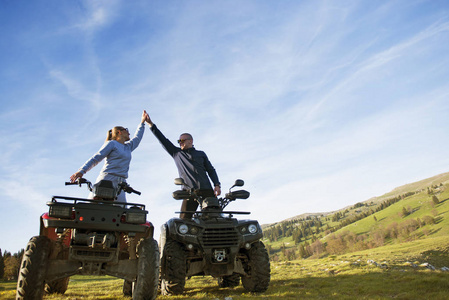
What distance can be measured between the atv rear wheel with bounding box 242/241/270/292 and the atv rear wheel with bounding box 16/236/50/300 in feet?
13.4

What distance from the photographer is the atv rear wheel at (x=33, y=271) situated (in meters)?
4.38

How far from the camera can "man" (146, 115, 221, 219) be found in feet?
27.2

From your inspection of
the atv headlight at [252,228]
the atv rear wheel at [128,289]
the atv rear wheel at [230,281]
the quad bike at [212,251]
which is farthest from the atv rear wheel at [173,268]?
the atv rear wheel at [230,281]

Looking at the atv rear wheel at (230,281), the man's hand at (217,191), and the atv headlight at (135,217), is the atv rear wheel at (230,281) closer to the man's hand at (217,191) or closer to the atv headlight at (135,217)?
the man's hand at (217,191)

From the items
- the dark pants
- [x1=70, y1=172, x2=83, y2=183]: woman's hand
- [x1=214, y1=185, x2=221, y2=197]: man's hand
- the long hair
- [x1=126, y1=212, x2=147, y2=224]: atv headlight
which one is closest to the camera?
[x1=126, y1=212, x2=147, y2=224]: atv headlight

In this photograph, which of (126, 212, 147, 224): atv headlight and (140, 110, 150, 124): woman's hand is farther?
(140, 110, 150, 124): woman's hand

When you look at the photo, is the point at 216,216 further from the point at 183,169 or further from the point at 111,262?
the point at 111,262

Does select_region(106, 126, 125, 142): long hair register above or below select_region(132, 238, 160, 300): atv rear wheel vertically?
above

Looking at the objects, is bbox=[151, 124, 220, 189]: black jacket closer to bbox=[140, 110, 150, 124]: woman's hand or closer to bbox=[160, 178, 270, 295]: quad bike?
bbox=[140, 110, 150, 124]: woman's hand

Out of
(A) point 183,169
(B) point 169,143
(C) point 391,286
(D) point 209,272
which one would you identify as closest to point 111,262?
(D) point 209,272

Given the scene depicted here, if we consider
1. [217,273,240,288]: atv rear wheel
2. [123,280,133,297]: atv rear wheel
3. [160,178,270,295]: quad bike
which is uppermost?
[160,178,270,295]: quad bike

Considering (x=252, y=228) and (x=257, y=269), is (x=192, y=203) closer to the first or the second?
(x=252, y=228)

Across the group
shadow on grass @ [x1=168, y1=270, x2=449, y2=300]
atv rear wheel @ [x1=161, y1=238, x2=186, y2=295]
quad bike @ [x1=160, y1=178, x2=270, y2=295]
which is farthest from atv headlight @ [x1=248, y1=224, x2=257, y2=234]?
atv rear wheel @ [x1=161, y1=238, x2=186, y2=295]

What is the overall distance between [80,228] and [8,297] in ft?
9.18
